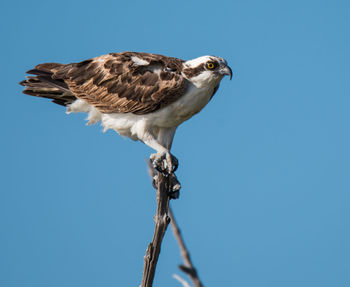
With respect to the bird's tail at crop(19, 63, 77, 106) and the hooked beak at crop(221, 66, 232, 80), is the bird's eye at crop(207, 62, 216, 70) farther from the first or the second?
the bird's tail at crop(19, 63, 77, 106)

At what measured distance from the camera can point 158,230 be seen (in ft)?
18.8

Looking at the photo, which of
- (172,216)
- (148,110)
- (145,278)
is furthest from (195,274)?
(148,110)

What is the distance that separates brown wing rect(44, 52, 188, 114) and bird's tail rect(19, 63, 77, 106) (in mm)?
81

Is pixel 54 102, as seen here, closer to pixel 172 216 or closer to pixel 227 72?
pixel 227 72

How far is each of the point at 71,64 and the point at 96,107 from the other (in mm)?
830

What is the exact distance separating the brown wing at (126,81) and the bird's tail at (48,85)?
3.2 inches

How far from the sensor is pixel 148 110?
700 cm

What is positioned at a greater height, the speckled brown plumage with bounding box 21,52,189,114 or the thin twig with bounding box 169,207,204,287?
the speckled brown plumage with bounding box 21,52,189,114

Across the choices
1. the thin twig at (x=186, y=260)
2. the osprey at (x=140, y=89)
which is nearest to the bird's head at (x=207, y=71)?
the osprey at (x=140, y=89)

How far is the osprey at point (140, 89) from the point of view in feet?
22.7

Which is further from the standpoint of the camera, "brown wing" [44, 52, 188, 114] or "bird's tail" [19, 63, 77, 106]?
"bird's tail" [19, 63, 77, 106]

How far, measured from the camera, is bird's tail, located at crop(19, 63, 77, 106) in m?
7.66

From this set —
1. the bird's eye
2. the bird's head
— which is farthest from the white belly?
the bird's eye

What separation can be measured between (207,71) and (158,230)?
92.0 inches
